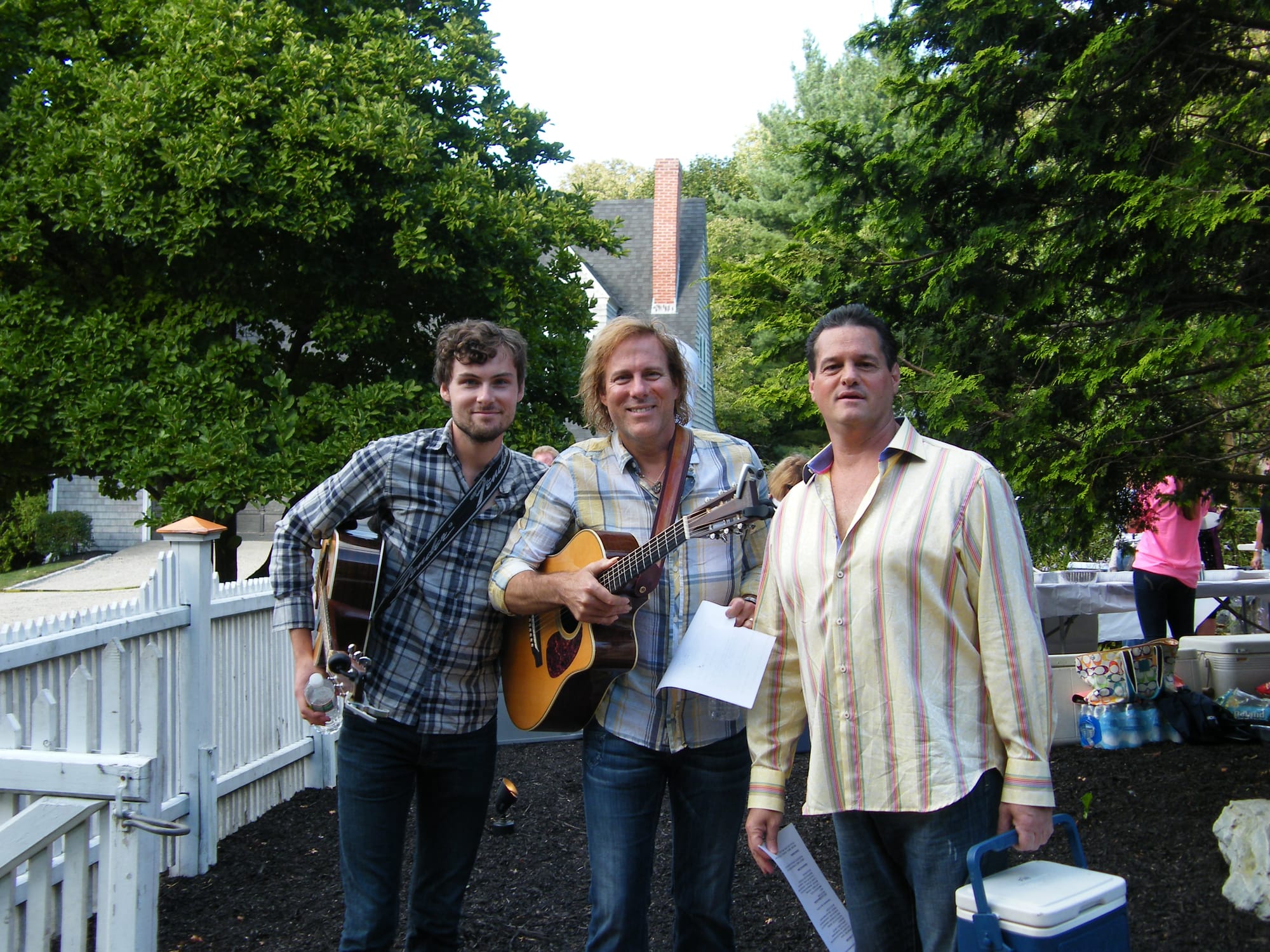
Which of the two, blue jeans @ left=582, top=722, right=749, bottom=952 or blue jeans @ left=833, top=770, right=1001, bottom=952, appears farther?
blue jeans @ left=582, top=722, right=749, bottom=952

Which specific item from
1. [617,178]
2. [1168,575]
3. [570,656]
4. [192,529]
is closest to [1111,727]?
[1168,575]

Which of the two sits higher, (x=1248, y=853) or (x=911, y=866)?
(x=911, y=866)

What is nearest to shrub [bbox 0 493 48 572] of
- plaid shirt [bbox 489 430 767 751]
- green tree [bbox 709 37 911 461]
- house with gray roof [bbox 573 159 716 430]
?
house with gray roof [bbox 573 159 716 430]

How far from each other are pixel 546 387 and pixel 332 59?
117 inches

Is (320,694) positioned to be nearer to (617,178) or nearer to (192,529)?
(192,529)

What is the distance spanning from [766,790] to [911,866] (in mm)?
391

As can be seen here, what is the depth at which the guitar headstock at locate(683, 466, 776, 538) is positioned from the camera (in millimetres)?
2451

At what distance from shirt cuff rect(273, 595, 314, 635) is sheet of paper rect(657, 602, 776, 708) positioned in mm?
1108

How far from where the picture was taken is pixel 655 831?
2.58 meters

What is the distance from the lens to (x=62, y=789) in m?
2.11

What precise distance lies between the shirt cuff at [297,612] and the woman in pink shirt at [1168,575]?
5.73 meters

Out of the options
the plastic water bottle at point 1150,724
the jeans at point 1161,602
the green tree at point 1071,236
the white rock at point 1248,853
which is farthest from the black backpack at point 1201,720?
the white rock at point 1248,853

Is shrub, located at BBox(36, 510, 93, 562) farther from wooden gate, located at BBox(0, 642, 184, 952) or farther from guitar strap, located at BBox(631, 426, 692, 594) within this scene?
guitar strap, located at BBox(631, 426, 692, 594)

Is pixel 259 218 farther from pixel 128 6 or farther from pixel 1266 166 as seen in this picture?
pixel 1266 166
